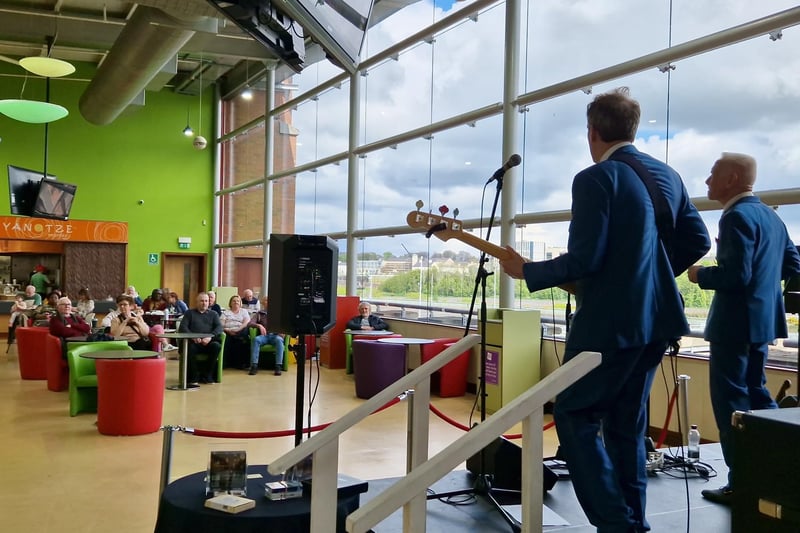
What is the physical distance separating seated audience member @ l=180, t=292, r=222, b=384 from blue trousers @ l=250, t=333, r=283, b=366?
0.91m

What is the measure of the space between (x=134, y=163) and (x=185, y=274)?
2.97 metres

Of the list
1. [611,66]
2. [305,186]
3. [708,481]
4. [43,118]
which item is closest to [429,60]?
[611,66]

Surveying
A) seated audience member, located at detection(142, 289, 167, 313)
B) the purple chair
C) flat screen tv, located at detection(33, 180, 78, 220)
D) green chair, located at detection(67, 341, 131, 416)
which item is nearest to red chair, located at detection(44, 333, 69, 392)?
green chair, located at detection(67, 341, 131, 416)

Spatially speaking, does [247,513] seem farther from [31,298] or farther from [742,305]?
[31,298]

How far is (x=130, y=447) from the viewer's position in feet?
18.1

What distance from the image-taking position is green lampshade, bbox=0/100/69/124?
27.9 feet

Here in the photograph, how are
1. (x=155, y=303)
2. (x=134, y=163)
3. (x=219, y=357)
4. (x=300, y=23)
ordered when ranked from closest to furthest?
(x=300, y=23) → (x=219, y=357) → (x=155, y=303) → (x=134, y=163)

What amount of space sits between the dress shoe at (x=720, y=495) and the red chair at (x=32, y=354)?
811 cm

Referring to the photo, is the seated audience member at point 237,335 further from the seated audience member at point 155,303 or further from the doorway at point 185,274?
the doorway at point 185,274

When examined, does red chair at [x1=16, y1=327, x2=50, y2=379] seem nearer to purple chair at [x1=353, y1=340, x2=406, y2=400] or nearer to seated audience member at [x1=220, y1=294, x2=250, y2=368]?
seated audience member at [x1=220, y1=294, x2=250, y2=368]

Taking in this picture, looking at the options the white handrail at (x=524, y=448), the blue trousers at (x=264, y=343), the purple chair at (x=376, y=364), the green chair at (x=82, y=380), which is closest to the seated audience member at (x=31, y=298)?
the blue trousers at (x=264, y=343)

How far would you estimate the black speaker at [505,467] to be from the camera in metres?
3.44

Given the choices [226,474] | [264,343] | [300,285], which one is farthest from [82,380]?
[226,474]

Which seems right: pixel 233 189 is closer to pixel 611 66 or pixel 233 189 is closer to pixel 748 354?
pixel 611 66
